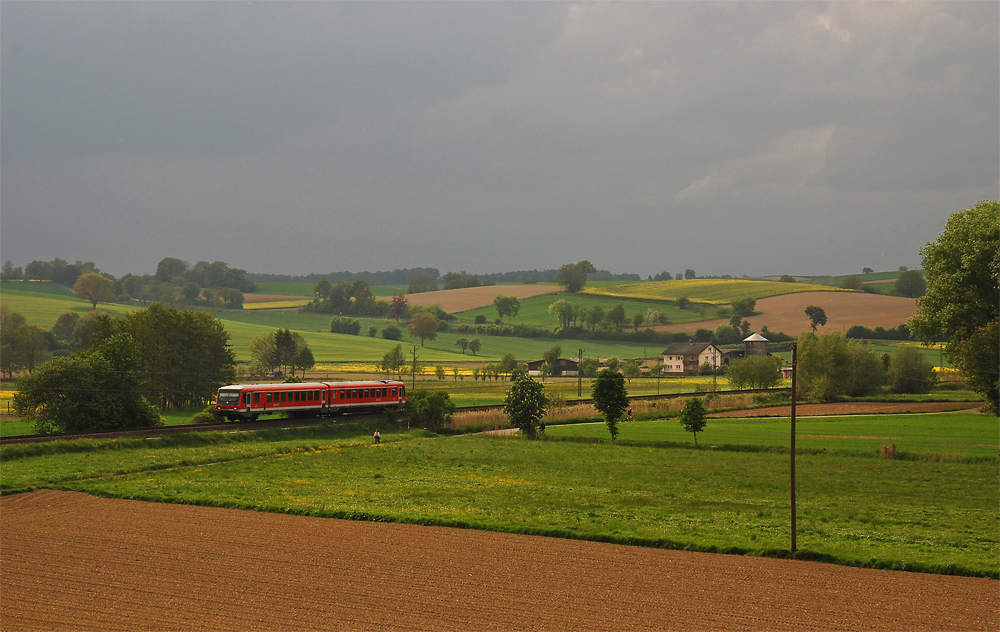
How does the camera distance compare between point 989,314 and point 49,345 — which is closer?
point 989,314

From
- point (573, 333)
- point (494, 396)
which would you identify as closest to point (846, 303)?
point (573, 333)

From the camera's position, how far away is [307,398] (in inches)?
2472

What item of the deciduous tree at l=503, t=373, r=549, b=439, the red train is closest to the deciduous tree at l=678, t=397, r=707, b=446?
the deciduous tree at l=503, t=373, r=549, b=439

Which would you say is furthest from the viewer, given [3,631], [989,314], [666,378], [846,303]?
[846,303]

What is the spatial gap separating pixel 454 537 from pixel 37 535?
13104mm

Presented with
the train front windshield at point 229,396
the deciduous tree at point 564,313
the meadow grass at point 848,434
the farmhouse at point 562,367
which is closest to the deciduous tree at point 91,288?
the deciduous tree at point 564,313

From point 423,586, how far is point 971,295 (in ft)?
189

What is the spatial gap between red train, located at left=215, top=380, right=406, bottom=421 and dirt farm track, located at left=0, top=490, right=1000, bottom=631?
109 ft

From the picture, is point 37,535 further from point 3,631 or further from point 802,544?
point 802,544

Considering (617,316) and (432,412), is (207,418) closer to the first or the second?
(432,412)

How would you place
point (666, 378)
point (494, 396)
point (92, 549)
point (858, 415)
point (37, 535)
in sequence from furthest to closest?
point (666, 378), point (494, 396), point (858, 415), point (37, 535), point (92, 549)

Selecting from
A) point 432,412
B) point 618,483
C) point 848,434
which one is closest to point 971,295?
point 848,434

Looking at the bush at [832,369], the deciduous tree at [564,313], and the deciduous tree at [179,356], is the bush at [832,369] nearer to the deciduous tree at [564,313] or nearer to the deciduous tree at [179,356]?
the deciduous tree at [179,356]

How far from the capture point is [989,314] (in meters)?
62.0
